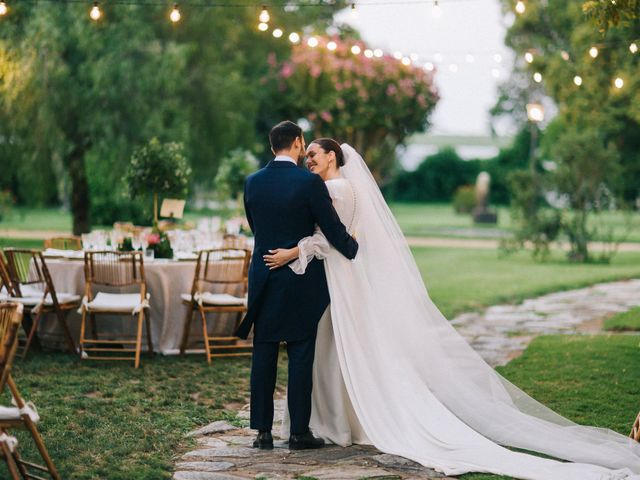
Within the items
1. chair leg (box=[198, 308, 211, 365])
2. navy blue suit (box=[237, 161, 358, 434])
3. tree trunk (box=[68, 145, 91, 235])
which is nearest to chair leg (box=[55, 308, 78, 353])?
chair leg (box=[198, 308, 211, 365])

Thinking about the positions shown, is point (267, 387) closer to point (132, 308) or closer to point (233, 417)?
point (233, 417)

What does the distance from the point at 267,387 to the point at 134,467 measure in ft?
2.82

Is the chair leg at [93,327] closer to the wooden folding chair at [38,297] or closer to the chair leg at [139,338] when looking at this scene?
the wooden folding chair at [38,297]

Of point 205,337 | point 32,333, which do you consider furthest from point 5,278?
point 205,337

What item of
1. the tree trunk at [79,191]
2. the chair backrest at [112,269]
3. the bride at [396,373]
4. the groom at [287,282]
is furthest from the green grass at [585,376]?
the tree trunk at [79,191]

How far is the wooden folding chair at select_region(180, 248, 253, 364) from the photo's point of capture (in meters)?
8.55

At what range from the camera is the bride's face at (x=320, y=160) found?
578 cm

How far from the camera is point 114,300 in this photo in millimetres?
8414

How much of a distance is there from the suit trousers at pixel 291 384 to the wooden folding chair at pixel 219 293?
295 cm

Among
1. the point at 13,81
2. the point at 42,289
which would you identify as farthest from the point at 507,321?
the point at 13,81

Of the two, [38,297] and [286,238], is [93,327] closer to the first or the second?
[38,297]

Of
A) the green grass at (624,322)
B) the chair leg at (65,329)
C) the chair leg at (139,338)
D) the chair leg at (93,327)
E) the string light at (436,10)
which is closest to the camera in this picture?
the chair leg at (139,338)

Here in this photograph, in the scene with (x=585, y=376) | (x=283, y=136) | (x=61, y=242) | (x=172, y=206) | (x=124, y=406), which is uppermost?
(x=283, y=136)

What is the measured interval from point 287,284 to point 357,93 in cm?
1482
